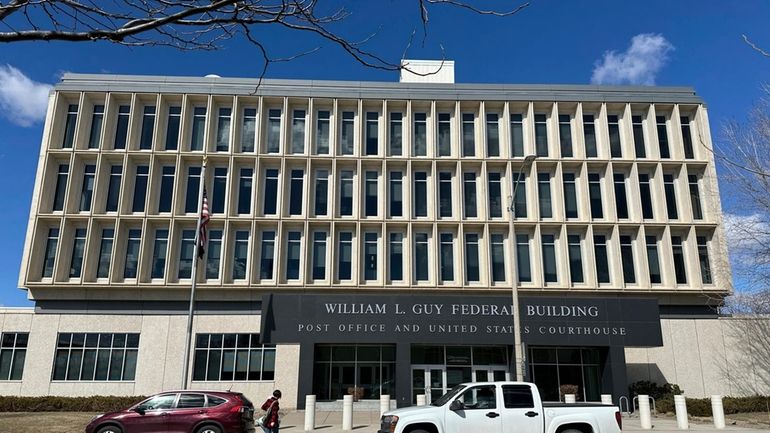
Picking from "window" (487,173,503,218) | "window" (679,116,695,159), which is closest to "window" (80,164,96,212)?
"window" (487,173,503,218)

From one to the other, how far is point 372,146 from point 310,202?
16.9ft

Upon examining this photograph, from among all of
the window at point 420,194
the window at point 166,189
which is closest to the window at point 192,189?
the window at point 166,189

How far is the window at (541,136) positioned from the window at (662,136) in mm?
6595

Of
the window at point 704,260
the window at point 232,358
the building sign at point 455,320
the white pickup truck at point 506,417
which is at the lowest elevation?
the white pickup truck at point 506,417

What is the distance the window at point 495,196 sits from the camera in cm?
3325

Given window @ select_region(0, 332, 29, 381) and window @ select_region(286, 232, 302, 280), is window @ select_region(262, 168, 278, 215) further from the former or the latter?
window @ select_region(0, 332, 29, 381)

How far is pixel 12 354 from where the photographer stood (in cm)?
3016

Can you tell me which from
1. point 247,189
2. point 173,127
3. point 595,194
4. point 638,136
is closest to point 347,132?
point 247,189

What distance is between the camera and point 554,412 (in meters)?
12.4

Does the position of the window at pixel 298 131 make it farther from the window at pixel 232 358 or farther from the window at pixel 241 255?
the window at pixel 232 358

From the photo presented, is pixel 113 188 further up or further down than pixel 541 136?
further down

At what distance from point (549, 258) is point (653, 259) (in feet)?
19.3

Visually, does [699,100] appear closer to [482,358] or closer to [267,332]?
[482,358]

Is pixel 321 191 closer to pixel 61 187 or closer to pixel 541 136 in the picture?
pixel 541 136
